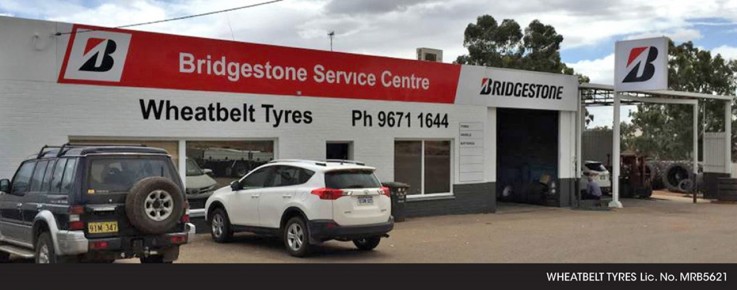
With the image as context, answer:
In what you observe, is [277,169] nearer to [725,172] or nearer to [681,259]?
[681,259]

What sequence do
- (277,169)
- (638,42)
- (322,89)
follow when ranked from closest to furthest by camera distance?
(277,169), (322,89), (638,42)

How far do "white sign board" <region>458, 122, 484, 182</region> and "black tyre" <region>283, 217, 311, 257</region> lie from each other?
29.1 ft

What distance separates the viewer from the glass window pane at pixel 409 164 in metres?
18.8

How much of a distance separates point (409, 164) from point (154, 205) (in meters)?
10.8

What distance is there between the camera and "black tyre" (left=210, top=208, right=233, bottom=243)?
1338 centimetres

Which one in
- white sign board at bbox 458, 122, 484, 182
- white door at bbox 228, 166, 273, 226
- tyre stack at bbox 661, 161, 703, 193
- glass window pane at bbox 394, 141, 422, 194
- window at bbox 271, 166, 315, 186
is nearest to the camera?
window at bbox 271, 166, 315, 186

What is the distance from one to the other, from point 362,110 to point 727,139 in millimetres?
15897

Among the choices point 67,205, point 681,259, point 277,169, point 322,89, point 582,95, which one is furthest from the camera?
point 582,95

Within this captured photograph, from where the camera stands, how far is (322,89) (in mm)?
17188

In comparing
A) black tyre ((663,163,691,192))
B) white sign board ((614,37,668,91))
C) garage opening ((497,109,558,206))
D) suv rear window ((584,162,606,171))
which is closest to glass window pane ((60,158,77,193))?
garage opening ((497,109,558,206))

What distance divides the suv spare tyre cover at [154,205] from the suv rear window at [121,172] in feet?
0.90

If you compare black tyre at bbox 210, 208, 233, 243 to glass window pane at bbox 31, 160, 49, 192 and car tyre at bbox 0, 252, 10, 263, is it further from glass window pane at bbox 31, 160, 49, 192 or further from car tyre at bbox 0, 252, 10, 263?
glass window pane at bbox 31, 160, 49, 192

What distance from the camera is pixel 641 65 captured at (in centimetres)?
2203
